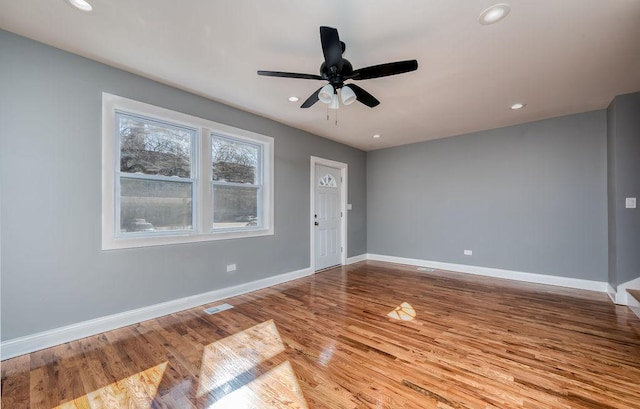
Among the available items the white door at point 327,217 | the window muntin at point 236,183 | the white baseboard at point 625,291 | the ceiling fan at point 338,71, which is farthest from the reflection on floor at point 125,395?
the white baseboard at point 625,291

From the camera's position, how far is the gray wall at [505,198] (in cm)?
399

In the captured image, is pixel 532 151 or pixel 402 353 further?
pixel 532 151

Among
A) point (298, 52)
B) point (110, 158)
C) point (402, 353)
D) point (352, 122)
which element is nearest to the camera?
point (402, 353)

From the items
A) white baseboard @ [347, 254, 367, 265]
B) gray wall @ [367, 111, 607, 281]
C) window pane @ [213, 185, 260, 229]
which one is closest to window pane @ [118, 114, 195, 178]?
window pane @ [213, 185, 260, 229]

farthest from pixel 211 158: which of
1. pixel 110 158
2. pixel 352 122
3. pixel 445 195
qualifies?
pixel 445 195

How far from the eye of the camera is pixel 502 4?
187 centimetres

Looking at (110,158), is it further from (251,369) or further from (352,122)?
(352,122)

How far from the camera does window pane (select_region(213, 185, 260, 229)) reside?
3.66m

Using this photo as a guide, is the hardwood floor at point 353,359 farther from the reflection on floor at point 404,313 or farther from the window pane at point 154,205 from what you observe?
the window pane at point 154,205

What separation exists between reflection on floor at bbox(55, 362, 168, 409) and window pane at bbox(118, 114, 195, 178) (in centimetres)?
201

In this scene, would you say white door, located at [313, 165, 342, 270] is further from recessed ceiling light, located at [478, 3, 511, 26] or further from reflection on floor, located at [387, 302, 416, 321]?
recessed ceiling light, located at [478, 3, 511, 26]

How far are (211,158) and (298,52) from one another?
1.85m

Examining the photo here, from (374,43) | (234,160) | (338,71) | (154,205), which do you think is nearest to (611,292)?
(374,43)

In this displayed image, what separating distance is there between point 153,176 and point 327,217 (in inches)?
128
